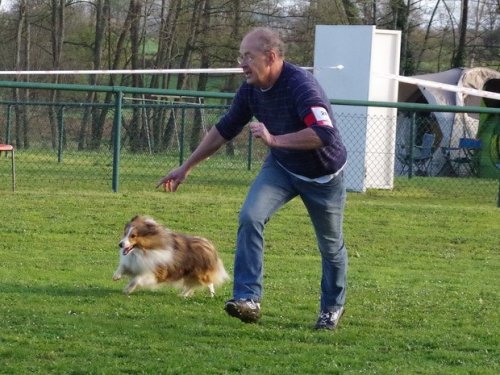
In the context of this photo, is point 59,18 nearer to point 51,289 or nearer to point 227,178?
point 227,178

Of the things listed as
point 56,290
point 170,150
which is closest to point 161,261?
point 56,290

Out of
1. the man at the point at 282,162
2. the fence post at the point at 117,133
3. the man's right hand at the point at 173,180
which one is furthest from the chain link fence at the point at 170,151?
the man at the point at 282,162

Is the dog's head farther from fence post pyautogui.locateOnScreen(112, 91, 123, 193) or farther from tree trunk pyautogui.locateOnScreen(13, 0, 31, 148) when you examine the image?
tree trunk pyautogui.locateOnScreen(13, 0, 31, 148)

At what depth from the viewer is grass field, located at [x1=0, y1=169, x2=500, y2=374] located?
5867mm

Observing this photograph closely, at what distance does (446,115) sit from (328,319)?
19.2 metres

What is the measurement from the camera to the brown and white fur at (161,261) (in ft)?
26.8

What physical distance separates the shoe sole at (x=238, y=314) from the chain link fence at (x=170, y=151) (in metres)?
8.17

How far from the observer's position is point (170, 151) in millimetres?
21594

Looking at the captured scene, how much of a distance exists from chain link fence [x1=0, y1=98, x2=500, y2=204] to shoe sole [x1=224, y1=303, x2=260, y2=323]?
322 inches

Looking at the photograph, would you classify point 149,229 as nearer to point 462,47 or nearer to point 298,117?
point 298,117

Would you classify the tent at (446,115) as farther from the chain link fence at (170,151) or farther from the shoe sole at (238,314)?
the shoe sole at (238,314)

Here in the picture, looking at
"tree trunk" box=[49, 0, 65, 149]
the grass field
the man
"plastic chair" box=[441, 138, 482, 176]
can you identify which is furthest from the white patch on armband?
"tree trunk" box=[49, 0, 65, 149]

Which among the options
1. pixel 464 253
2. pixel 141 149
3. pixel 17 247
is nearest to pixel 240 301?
pixel 17 247

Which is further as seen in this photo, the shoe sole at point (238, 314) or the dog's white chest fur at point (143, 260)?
the dog's white chest fur at point (143, 260)
